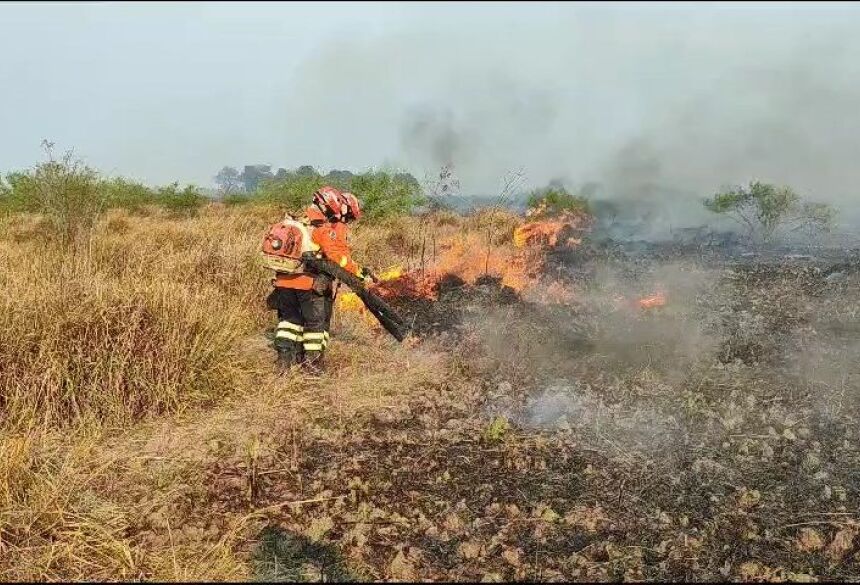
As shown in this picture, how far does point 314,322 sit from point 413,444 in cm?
192

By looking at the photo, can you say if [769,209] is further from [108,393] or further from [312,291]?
[108,393]

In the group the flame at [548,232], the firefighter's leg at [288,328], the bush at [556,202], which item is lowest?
the firefighter's leg at [288,328]

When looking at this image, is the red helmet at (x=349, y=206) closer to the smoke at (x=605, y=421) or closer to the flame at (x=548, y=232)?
the smoke at (x=605, y=421)

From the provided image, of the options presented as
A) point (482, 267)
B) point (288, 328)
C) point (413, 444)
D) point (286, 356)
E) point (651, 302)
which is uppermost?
point (482, 267)

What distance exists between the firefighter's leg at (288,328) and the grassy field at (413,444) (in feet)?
0.88

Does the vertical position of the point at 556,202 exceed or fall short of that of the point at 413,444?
it exceeds it

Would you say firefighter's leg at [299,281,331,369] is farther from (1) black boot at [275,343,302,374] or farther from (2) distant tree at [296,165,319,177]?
(2) distant tree at [296,165,319,177]

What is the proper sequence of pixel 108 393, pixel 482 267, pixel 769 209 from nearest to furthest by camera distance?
pixel 108 393 → pixel 482 267 → pixel 769 209

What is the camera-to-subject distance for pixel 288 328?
5.87 metres

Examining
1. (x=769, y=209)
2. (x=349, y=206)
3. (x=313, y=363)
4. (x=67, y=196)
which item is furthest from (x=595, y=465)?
(x=769, y=209)

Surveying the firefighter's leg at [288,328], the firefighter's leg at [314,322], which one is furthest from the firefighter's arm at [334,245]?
the firefighter's leg at [288,328]

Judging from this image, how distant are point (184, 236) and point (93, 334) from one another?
19.8ft

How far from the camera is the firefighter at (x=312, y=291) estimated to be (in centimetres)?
579

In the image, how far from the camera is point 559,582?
291 centimetres
